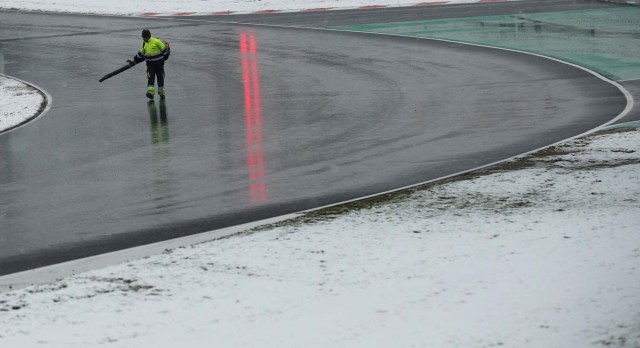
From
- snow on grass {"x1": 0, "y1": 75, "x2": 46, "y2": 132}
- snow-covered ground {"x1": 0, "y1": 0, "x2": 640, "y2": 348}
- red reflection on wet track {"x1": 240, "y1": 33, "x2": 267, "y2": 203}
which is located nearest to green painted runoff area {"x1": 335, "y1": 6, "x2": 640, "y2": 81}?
red reflection on wet track {"x1": 240, "y1": 33, "x2": 267, "y2": 203}

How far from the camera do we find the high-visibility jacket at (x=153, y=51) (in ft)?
74.4

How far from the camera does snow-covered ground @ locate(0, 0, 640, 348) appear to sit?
27.2 feet

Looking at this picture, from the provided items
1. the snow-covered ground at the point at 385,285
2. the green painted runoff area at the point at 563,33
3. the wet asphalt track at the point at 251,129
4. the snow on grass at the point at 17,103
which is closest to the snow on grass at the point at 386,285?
the snow-covered ground at the point at 385,285

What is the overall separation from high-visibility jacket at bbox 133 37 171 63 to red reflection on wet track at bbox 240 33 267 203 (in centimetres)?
201

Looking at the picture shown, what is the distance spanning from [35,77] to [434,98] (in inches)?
443

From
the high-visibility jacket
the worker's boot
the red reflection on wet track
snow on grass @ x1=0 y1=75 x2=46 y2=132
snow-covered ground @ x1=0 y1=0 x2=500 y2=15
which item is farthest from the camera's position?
snow-covered ground @ x1=0 y1=0 x2=500 y2=15

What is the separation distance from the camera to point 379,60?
28.1 m

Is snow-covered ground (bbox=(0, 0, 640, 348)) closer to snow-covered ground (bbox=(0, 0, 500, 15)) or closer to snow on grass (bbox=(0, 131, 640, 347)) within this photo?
snow on grass (bbox=(0, 131, 640, 347))

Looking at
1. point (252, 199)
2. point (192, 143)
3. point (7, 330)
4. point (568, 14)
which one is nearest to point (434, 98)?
point (192, 143)

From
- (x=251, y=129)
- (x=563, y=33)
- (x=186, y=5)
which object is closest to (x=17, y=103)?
→ (x=251, y=129)

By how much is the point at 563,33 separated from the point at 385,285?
24.7m

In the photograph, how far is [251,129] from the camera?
1933 centimetres

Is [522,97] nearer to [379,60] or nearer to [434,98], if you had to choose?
[434,98]

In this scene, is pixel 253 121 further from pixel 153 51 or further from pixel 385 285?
pixel 385 285
